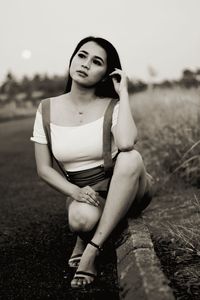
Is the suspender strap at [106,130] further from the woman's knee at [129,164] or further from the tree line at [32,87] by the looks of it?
the tree line at [32,87]

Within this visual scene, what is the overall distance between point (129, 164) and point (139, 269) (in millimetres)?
658

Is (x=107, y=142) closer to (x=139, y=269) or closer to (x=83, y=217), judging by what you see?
(x=83, y=217)

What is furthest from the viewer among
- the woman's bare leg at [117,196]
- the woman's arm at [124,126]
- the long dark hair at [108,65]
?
the long dark hair at [108,65]

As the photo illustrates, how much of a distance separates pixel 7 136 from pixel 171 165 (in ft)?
22.8

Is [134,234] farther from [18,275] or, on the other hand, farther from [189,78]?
[189,78]

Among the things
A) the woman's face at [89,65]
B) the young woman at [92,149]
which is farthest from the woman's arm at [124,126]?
the woman's face at [89,65]

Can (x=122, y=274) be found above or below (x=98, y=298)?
above

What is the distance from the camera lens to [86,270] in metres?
2.42

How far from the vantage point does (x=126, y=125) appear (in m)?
2.68

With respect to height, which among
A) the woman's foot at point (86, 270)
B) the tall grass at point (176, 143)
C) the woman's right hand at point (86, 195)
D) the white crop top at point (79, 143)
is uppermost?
the white crop top at point (79, 143)

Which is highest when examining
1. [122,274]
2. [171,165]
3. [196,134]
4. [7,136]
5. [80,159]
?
[80,159]

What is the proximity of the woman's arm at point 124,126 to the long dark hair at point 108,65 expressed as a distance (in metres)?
0.06

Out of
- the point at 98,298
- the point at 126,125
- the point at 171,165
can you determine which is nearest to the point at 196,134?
the point at 171,165

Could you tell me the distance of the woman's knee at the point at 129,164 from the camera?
8.14 feet
